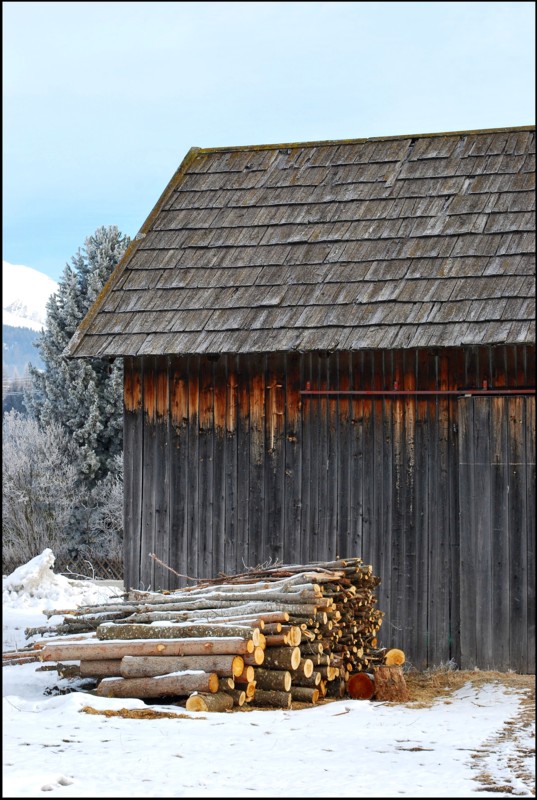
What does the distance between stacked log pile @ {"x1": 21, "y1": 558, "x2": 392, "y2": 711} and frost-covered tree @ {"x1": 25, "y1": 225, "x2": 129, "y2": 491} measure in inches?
730

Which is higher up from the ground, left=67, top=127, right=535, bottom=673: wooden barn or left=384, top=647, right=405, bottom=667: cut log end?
left=67, top=127, right=535, bottom=673: wooden barn

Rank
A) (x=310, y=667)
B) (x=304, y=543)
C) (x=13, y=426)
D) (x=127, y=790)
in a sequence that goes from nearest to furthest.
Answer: (x=127, y=790)
(x=310, y=667)
(x=304, y=543)
(x=13, y=426)

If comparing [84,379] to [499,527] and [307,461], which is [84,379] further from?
[499,527]

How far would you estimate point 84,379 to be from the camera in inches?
1232

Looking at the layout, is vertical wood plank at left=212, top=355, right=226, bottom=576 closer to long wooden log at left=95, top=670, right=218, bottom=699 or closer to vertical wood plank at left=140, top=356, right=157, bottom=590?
vertical wood plank at left=140, top=356, right=157, bottom=590

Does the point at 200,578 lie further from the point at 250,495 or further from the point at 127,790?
A: the point at 127,790

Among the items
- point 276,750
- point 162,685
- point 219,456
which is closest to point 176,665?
point 162,685

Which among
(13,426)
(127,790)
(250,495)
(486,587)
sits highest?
(13,426)

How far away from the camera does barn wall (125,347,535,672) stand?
13.0 meters

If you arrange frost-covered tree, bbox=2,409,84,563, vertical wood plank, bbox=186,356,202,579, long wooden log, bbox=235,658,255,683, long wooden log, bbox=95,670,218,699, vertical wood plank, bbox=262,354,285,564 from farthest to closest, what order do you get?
1. frost-covered tree, bbox=2,409,84,563
2. vertical wood plank, bbox=186,356,202,579
3. vertical wood plank, bbox=262,354,285,564
4. long wooden log, bbox=235,658,255,683
5. long wooden log, bbox=95,670,218,699

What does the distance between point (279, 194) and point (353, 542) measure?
516 cm

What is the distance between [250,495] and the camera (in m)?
14.2

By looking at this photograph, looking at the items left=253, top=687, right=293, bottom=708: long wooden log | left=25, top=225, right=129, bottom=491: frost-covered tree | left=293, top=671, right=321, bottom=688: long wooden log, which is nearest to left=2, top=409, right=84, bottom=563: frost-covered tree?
left=25, top=225, right=129, bottom=491: frost-covered tree

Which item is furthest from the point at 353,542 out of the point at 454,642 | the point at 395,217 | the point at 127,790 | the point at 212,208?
the point at 127,790
